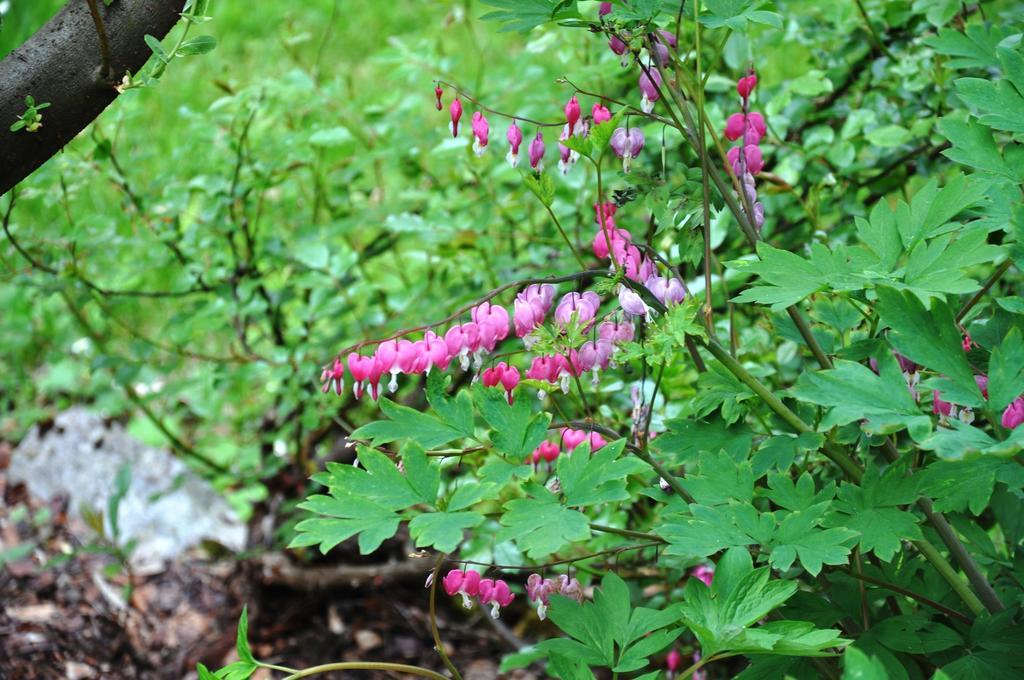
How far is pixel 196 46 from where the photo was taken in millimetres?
1538

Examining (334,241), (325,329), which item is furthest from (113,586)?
(334,241)

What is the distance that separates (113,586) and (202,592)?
272 mm

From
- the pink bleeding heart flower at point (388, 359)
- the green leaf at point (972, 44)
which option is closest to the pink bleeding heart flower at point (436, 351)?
the pink bleeding heart flower at point (388, 359)

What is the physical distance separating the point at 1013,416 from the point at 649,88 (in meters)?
0.68

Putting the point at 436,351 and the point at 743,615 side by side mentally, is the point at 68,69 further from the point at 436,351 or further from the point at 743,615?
the point at 743,615

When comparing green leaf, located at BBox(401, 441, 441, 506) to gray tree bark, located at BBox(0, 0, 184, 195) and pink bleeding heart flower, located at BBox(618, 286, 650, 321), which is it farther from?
gray tree bark, located at BBox(0, 0, 184, 195)

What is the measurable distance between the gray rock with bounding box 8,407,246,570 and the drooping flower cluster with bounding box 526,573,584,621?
1.77 meters

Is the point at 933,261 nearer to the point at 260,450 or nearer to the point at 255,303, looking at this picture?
the point at 255,303

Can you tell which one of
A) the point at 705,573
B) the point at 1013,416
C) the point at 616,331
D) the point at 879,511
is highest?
the point at 616,331

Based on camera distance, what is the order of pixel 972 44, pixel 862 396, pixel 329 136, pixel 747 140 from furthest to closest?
1. pixel 329 136
2. pixel 972 44
3. pixel 747 140
4. pixel 862 396

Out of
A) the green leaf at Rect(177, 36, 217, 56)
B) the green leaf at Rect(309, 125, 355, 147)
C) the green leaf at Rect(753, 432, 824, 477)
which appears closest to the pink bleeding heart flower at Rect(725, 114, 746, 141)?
the green leaf at Rect(753, 432, 824, 477)

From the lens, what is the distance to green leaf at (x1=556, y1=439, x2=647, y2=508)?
4.01 feet

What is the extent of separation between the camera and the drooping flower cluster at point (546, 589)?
146 cm

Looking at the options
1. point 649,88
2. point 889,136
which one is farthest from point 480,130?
point 889,136
